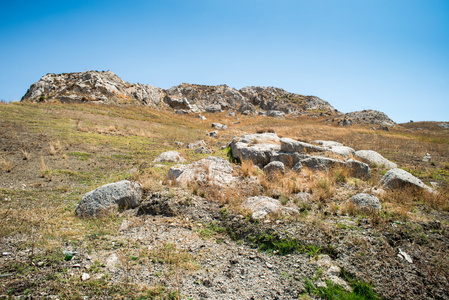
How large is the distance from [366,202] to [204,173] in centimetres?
626

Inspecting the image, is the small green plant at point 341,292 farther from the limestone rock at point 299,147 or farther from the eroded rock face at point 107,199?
the limestone rock at point 299,147

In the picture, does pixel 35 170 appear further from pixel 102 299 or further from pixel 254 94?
pixel 254 94

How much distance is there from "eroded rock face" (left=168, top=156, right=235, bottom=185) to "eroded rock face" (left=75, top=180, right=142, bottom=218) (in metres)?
2.09

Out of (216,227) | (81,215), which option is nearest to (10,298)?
(81,215)

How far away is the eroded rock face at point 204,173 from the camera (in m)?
9.10

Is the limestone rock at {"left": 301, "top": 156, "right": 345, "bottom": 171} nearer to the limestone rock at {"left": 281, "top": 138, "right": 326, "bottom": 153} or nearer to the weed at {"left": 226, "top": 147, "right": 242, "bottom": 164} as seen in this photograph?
the limestone rock at {"left": 281, "top": 138, "right": 326, "bottom": 153}

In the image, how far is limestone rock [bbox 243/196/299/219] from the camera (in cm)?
635

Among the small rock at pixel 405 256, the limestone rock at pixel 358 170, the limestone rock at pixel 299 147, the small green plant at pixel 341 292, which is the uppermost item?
the limestone rock at pixel 299 147

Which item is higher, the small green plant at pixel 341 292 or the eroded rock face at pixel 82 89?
the eroded rock face at pixel 82 89

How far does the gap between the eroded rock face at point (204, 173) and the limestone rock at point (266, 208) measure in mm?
2344

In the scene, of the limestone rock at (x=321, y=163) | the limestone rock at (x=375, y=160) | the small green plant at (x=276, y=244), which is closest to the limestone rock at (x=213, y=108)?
the limestone rock at (x=375, y=160)

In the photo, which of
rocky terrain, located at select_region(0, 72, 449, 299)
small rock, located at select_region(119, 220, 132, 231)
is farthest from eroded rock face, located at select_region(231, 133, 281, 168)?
small rock, located at select_region(119, 220, 132, 231)

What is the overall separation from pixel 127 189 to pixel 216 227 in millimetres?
3443

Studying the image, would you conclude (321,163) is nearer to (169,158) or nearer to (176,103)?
(169,158)
